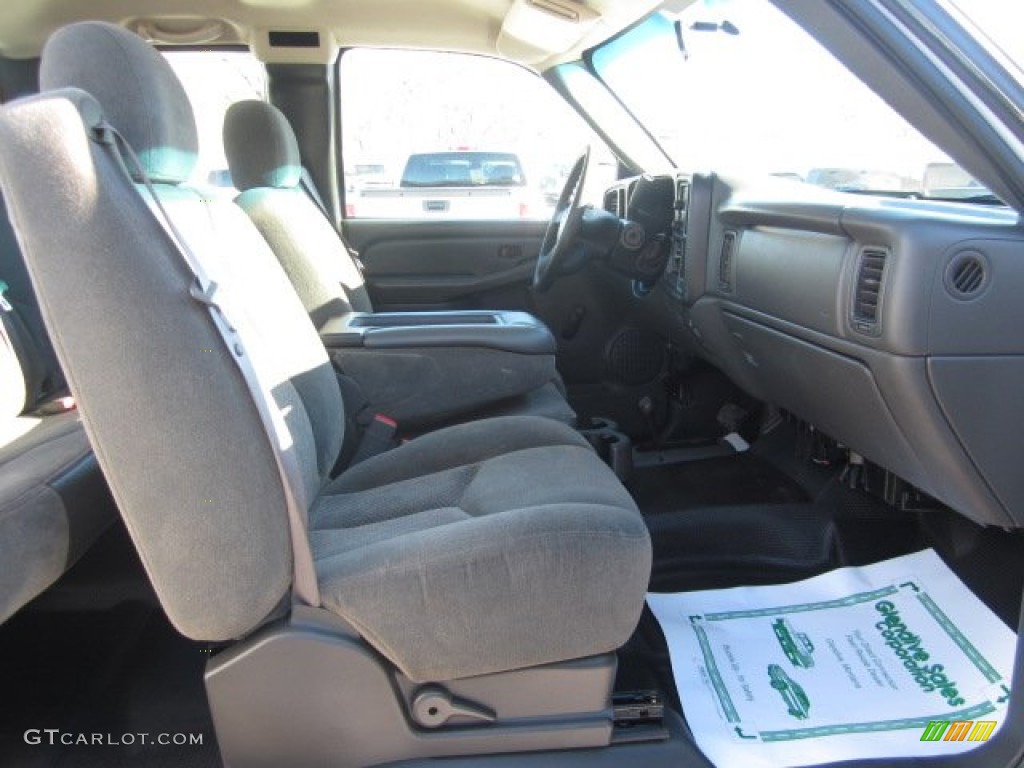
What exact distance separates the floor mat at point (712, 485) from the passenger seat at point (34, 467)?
138 centimetres

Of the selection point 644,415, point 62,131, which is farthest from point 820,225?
point 644,415

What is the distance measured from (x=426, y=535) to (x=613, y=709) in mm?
374

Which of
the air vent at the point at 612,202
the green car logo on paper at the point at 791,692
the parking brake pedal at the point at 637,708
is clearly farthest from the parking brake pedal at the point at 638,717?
the air vent at the point at 612,202

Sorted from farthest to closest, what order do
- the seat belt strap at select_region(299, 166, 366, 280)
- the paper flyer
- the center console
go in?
1. the seat belt strap at select_region(299, 166, 366, 280)
2. the center console
3. the paper flyer

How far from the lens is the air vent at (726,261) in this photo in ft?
→ 5.91

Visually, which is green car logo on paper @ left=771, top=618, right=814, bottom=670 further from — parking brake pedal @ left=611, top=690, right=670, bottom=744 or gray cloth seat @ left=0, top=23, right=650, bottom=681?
gray cloth seat @ left=0, top=23, right=650, bottom=681

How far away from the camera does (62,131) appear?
83 cm

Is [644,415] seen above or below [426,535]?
below

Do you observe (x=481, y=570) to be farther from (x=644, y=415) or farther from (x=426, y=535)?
(x=644, y=415)

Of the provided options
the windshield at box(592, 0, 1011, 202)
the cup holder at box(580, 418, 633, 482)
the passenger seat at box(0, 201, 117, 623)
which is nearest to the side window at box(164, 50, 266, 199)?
the passenger seat at box(0, 201, 117, 623)

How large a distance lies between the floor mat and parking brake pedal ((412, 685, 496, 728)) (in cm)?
120

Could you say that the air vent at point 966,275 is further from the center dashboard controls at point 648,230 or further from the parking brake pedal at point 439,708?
the center dashboard controls at point 648,230

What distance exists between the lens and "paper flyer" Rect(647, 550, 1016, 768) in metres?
1.20

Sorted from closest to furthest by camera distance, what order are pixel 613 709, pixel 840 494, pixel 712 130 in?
pixel 613 709 < pixel 840 494 < pixel 712 130
